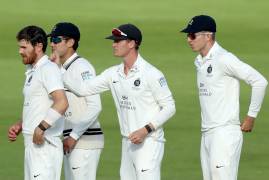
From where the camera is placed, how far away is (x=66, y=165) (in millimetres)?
11602

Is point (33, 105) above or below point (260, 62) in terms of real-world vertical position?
above

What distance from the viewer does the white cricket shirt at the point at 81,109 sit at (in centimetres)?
1139

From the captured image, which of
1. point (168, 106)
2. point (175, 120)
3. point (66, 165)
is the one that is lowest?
point (175, 120)

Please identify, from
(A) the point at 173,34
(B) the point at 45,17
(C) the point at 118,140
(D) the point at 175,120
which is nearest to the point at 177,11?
(A) the point at 173,34

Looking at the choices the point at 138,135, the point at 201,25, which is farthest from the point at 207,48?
the point at 138,135

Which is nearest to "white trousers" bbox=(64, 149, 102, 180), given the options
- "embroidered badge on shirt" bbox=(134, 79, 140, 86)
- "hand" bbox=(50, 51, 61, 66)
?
"hand" bbox=(50, 51, 61, 66)

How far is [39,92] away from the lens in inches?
412

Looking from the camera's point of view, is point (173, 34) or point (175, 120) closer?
point (175, 120)

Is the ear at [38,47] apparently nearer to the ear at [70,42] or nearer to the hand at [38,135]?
the hand at [38,135]

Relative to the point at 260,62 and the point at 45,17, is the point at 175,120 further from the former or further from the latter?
the point at 45,17

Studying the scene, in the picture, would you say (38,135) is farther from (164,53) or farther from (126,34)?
(164,53)

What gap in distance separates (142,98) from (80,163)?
112cm

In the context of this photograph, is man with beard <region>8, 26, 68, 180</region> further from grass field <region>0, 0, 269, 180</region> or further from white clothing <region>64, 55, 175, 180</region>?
grass field <region>0, 0, 269, 180</region>

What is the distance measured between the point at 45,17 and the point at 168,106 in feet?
47.5
